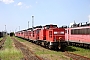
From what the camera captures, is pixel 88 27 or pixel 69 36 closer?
pixel 88 27

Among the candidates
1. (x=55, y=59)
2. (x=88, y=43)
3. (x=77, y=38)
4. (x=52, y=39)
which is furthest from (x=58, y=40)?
(x=55, y=59)

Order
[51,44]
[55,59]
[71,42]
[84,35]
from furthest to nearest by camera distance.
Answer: [71,42] < [84,35] < [51,44] < [55,59]

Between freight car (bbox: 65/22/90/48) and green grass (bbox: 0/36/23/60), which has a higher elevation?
freight car (bbox: 65/22/90/48)

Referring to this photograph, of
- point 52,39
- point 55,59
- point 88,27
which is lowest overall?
point 55,59

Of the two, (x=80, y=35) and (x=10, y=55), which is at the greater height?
(x=80, y=35)

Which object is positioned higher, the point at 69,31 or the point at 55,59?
the point at 69,31

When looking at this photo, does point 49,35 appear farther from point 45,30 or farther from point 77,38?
point 77,38

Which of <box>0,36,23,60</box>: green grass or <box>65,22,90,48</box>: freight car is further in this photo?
<box>65,22,90,48</box>: freight car

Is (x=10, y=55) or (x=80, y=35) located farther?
(x=80, y=35)

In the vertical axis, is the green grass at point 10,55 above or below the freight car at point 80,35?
below

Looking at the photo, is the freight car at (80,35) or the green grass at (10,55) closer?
the green grass at (10,55)

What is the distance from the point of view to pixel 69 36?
31.0 meters

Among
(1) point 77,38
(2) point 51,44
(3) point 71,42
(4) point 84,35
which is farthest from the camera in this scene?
(3) point 71,42

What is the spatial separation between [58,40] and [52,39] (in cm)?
77
